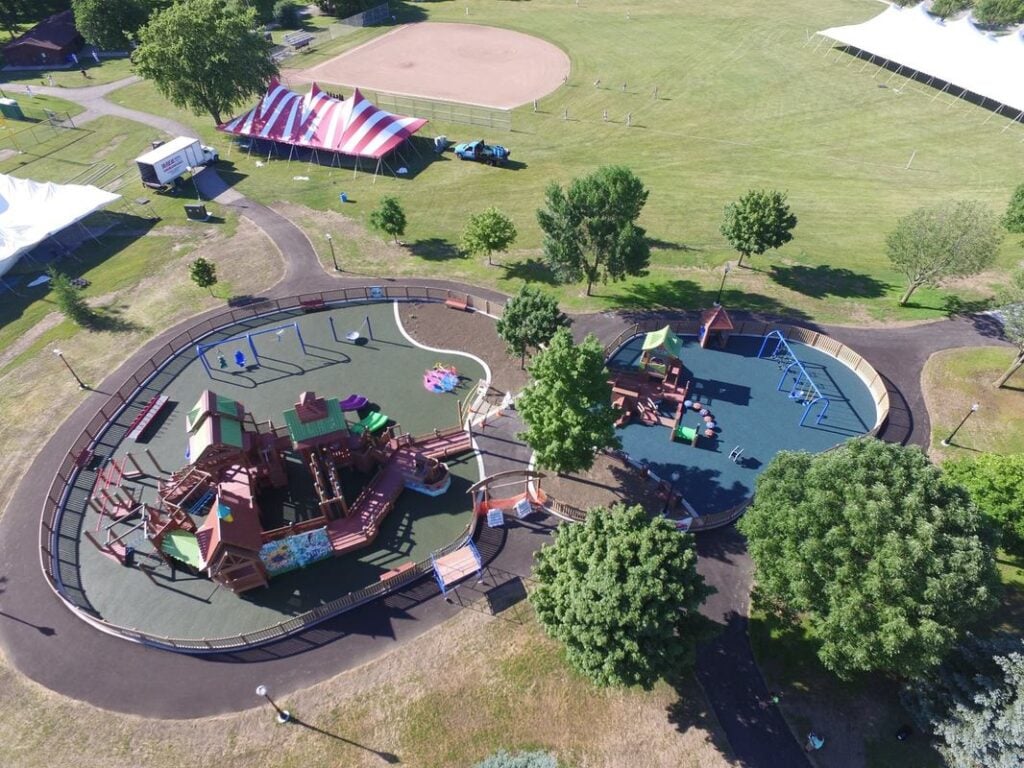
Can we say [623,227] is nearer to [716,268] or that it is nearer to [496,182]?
[716,268]

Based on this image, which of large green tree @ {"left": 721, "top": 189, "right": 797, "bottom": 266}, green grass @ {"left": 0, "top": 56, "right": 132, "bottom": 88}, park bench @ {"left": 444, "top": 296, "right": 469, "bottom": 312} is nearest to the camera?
large green tree @ {"left": 721, "top": 189, "right": 797, "bottom": 266}

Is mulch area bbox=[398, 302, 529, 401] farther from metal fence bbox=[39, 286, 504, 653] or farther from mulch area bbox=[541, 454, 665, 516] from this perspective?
mulch area bbox=[541, 454, 665, 516]

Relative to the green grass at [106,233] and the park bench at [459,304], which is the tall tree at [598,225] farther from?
the green grass at [106,233]

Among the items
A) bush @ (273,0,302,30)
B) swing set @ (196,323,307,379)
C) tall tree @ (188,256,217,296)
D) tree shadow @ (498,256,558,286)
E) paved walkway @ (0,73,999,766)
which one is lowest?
paved walkway @ (0,73,999,766)

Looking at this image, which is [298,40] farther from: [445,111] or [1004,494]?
[1004,494]

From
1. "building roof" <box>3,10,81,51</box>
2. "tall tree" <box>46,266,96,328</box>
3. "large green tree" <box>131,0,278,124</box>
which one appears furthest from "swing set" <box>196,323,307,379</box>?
"building roof" <box>3,10,81,51</box>

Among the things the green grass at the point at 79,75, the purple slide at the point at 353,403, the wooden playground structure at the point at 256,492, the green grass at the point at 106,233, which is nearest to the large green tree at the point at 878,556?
the wooden playground structure at the point at 256,492
